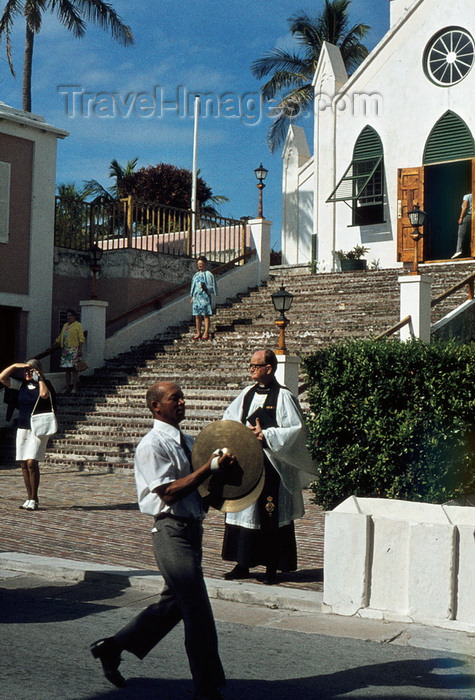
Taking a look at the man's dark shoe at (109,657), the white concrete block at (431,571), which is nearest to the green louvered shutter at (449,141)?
the white concrete block at (431,571)

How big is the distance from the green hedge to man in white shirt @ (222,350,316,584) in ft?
9.77

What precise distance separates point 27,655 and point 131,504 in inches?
238

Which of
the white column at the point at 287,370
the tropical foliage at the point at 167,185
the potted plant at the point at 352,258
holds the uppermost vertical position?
the tropical foliage at the point at 167,185

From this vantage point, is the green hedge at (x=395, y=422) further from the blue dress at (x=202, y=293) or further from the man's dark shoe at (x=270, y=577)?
the blue dress at (x=202, y=293)

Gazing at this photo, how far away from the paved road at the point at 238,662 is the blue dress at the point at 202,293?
12650mm

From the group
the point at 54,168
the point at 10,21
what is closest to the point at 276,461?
the point at 54,168

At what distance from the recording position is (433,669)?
16.5 feet

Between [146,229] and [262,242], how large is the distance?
2.91 m

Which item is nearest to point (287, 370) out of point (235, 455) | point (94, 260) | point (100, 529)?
point (100, 529)

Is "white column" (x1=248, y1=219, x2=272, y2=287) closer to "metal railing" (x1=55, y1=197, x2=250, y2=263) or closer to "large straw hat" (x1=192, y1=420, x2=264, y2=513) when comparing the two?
"metal railing" (x1=55, y1=197, x2=250, y2=263)

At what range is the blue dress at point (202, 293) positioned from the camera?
61.8ft

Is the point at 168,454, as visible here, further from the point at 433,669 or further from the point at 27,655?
the point at 433,669

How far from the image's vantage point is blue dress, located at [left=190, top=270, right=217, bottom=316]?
1883cm

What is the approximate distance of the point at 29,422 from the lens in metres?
10.9
